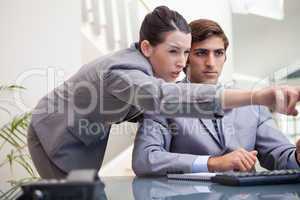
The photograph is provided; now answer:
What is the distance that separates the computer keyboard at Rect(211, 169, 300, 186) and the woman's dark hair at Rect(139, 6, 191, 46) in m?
0.53

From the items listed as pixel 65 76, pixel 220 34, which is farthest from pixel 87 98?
pixel 65 76

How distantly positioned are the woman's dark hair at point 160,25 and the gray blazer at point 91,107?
0.24ft

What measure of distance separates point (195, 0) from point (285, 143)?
1918mm

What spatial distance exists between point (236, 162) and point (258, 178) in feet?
0.90

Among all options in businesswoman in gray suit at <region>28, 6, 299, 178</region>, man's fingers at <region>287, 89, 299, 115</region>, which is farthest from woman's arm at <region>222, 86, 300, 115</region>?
businesswoman in gray suit at <region>28, 6, 299, 178</region>

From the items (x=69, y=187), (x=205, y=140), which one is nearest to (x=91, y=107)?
(x=205, y=140)

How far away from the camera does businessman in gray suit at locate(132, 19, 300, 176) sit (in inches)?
45.5

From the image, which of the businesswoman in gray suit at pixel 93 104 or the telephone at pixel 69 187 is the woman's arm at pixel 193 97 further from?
the telephone at pixel 69 187

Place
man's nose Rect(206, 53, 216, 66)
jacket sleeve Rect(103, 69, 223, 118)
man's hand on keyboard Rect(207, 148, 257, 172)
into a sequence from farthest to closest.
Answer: man's nose Rect(206, 53, 216, 66)
man's hand on keyboard Rect(207, 148, 257, 172)
jacket sleeve Rect(103, 69, 223, 118)

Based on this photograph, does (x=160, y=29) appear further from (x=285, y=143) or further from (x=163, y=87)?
(x=285, y=143)

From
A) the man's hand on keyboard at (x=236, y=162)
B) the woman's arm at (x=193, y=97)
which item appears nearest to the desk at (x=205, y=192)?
the woman's arm at (x=193, y=97)

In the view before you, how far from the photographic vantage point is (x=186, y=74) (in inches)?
63.2

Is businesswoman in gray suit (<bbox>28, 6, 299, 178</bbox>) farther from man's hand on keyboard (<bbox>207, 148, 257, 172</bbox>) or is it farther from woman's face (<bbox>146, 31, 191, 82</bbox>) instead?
man's hand on keyboard (<bbox>207, 148, 257, 172</bbox>)

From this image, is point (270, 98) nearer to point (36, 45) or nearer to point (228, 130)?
point (228, 130)
